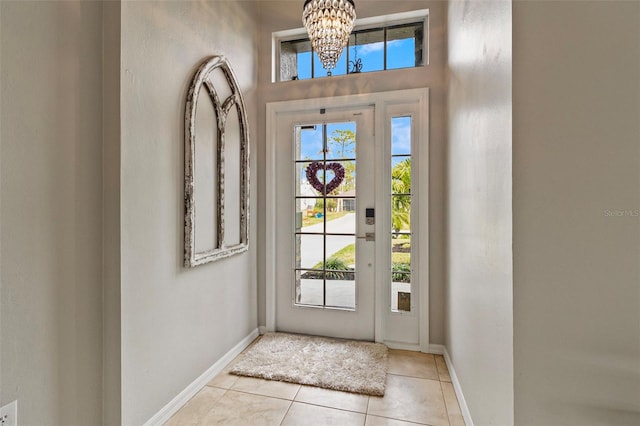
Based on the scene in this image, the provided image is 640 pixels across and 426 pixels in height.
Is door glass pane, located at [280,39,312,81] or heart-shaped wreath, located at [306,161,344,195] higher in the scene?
door glass pane, located at [280,39,312,81]

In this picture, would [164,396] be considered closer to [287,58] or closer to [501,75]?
[501,75]

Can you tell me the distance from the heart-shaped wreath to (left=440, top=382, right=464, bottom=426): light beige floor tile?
1.66m

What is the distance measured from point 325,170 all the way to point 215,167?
0.96 metres

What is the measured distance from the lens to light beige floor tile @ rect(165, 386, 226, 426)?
5.47ft

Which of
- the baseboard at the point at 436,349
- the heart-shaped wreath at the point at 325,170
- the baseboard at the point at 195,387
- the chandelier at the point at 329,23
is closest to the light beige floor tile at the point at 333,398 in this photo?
the baseboard at the point at 195,387

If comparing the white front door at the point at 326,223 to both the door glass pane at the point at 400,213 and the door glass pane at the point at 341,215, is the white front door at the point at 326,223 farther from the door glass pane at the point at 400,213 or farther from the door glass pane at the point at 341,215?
the door glass pane at the point at 400,213

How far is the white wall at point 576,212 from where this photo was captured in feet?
2.96

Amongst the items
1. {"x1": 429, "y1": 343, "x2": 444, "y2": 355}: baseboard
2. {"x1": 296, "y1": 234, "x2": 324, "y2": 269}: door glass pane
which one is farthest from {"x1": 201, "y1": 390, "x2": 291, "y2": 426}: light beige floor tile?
{"x1": 429, "y1": 343, "x2": 444, "y2": 355}: baseboard

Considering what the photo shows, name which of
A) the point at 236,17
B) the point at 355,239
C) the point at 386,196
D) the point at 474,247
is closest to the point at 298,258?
the point at 355,239

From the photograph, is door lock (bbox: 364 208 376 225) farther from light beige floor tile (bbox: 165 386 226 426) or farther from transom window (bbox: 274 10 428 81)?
light beige floor tile (bbox: 165 386 226 426)

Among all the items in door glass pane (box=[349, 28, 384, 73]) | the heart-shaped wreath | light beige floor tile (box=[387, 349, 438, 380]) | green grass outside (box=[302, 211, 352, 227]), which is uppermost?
door glass pane (box=[349, 28, 384, 73])

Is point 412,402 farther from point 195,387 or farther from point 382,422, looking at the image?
point 195,387

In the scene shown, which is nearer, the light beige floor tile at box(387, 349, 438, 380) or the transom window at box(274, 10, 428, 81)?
the light beige floor tile at box(387, 349, 438, 380)

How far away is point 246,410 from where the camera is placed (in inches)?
68.7
